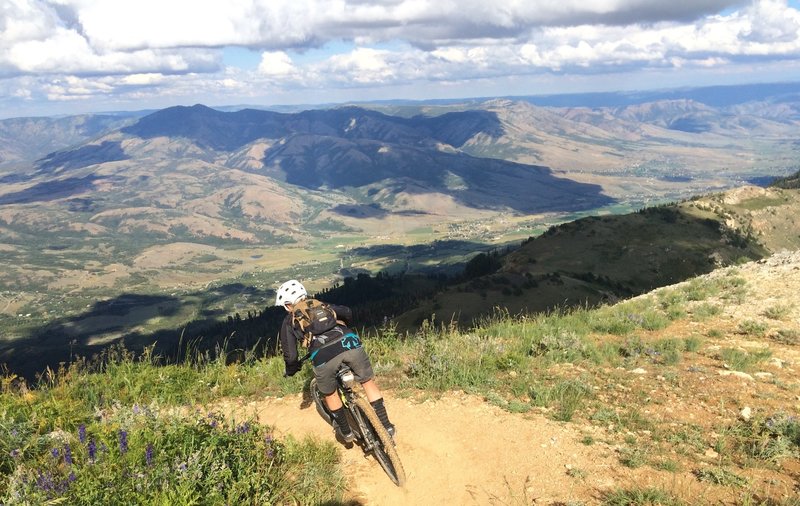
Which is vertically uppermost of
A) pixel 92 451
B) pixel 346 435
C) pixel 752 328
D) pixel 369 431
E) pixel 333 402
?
pixel 92 451

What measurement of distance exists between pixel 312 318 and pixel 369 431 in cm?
236

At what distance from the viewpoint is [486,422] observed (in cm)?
960

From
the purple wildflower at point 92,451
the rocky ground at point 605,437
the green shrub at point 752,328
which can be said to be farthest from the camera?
the green shrub at point 752,328

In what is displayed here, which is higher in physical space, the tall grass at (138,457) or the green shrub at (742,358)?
the tall grass at (138,457)

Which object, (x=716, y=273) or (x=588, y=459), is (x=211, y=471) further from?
(x=716, y=273)

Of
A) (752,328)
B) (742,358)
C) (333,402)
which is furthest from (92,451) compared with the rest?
(752,328)

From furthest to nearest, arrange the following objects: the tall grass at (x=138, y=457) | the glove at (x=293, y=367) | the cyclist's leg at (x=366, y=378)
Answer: the glove at (x=293, y=367)
the cyclist's leg at (x=366, y=378)
the tall grass at (x=138, y=457)

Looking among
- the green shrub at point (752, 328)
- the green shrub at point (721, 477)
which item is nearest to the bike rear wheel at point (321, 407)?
the green shrub at point (721, 477)

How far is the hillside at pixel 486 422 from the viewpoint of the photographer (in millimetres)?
6797

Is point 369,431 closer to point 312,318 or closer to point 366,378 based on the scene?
point 366,378

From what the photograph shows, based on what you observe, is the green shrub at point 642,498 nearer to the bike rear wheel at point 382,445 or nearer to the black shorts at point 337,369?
the bike rear wheel at point 382,445

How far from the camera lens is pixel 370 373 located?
353 inches

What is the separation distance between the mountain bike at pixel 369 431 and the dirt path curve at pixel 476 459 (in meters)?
0.19

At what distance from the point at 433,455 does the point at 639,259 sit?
9889 cm
